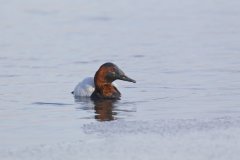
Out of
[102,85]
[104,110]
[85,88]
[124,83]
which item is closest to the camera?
[104,110]

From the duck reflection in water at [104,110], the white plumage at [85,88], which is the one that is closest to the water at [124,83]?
the duck reflection in water at [104,110]

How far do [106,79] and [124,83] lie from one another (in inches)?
57.6

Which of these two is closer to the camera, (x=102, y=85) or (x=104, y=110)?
(x=104, y=110)

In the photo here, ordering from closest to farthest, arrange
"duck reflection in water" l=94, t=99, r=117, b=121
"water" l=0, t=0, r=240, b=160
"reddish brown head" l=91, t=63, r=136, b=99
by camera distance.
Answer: "water" l=0, t=0, r=240, b=160 → "duck reflection in water" l=94, t=99, r=117, b=121 → "reddish brown head" l=91, t=63, r=136, b=99

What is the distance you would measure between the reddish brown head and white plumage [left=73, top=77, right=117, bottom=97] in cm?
11

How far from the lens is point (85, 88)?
17.2m

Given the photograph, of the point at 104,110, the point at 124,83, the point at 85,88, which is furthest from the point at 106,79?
the point at 104,110

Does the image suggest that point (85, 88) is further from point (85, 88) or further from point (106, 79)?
point (106, 79)

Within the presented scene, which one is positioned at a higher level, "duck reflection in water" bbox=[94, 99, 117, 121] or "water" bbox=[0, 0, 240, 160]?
"water" bbox=[0, 0, 240, 160]

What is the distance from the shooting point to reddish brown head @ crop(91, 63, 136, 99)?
677 inches

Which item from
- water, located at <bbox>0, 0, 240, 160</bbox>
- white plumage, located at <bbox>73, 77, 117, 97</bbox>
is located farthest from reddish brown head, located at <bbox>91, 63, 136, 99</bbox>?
water, located at <bbox>0, 0, 240, 160</bbox>

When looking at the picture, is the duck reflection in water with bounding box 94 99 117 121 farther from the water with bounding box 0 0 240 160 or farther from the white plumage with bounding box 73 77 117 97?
the white plumage with bounding box 73 77 117 97

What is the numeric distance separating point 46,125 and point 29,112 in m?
1.43

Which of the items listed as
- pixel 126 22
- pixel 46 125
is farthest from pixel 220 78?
pixel 126 22
